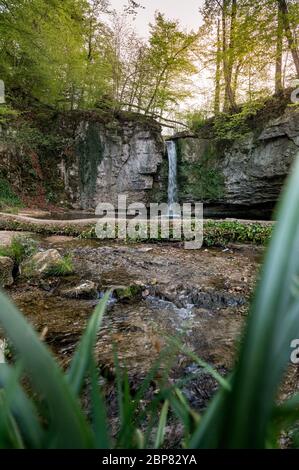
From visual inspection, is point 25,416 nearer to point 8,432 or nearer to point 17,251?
point 8,432

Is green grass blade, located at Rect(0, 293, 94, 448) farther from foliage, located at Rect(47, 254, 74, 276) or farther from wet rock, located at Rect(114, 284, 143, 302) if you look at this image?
foliage, located at Rect(47, 254, 74, 276)

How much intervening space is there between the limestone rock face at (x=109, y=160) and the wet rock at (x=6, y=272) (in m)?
8.24

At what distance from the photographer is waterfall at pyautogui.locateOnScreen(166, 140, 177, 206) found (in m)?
11.8

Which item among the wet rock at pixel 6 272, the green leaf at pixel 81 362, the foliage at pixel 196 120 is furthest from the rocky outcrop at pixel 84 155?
the green leaf at pixel 81 362

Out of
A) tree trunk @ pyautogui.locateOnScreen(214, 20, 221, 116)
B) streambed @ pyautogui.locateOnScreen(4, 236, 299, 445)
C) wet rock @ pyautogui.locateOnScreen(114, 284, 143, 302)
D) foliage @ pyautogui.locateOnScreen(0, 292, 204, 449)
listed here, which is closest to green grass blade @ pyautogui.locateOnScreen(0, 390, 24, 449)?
foliage @ pyautogui.locateOnScreen(0, 292, 204, 449)

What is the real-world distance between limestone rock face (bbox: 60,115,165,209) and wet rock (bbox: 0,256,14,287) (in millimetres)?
8238

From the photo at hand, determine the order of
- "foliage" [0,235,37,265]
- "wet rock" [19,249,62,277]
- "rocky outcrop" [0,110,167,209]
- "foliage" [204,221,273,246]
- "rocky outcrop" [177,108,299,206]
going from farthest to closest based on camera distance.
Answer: "rocky outcrop" [0,110,167,209] → "rocky outcrop" [177,108,299,206] → "foliage" [204,221,273,246] → "foliage" [0,235,37,265] → "wet rock" [19,249,62,277]

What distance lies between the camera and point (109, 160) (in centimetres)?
1146

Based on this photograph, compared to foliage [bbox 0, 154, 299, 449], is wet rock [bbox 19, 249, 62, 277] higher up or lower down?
lower down

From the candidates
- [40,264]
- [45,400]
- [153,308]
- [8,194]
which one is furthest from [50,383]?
[8,194]

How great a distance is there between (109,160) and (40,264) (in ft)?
28.5

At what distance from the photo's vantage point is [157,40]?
36.4 feet

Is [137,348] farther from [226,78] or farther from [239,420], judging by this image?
[226,78]
